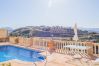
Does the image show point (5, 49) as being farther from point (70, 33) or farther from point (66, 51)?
point (70, 33)

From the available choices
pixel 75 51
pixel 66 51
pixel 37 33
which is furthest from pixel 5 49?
pixel 37 33

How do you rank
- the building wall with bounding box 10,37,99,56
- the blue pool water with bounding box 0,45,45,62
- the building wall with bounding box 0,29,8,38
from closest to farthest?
the building wall with bounding box 10,37,99,56 < the blue pool water with bounding box 0,45,45,62 < the building wall with bounding box 0,29,8,38

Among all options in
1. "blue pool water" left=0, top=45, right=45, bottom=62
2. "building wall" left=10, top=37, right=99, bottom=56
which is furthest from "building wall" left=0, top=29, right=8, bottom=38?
"blue pool water" left=0, top=45, right=45, bottom=62

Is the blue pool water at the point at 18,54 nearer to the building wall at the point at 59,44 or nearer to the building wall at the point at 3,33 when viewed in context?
the building wall at the point at 59,44

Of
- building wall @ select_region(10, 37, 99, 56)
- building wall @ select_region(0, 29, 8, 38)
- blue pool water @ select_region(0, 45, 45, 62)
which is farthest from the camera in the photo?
building wall @ select_region(0, 29, 8, 38)

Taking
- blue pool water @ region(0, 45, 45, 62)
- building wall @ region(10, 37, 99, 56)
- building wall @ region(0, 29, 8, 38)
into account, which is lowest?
blue pool water @ region(0, 45, 45, 62)

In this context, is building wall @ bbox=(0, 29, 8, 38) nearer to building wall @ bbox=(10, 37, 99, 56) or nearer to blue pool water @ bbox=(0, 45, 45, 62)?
building wall @ bbox=(10, 37, 99, 56)

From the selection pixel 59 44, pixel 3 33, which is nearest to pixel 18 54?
pixel 59 44

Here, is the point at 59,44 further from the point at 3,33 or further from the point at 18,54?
the point at 3,33

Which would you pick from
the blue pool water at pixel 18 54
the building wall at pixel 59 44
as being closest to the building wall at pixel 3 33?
the building wall at pixel 59 44

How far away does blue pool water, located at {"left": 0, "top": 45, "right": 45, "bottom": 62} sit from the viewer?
382 inches

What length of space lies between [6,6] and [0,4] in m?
1.10

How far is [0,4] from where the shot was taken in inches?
679

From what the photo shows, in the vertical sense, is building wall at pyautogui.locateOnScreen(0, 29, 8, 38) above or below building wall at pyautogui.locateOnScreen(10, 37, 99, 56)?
above
